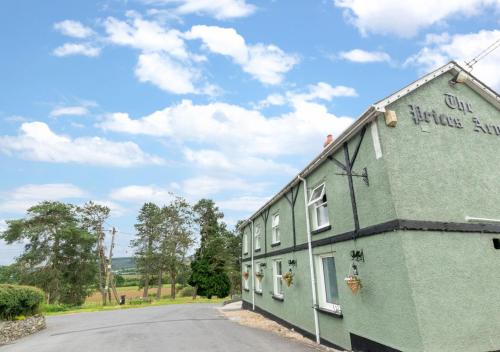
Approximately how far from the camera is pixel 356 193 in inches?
319

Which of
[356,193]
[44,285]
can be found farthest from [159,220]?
[356,193]

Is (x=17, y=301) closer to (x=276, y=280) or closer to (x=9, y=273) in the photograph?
(x=276, y=280)

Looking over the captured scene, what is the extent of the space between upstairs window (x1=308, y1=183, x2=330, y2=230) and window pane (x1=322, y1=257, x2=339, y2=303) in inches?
48.3

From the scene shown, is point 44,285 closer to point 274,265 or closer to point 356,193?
point 274,265

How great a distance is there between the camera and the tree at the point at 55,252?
36.5 meters

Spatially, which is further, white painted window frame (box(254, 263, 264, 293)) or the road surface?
white painted window frame (box(254, 263, 264, 293))

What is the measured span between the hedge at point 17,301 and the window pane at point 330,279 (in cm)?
1408

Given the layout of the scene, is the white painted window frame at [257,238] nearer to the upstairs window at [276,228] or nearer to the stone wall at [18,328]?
the upstairs window at [276,228]

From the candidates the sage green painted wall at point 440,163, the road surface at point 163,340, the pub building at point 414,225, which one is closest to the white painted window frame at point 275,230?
the road surface at point 163,340

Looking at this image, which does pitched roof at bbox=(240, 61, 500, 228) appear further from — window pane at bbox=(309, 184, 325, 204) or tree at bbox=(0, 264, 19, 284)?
tree at bbox=(0, 264, 19, 284)

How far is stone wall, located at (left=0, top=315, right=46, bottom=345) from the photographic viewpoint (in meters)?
12.9

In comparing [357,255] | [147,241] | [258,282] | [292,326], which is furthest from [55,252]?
[357,255]

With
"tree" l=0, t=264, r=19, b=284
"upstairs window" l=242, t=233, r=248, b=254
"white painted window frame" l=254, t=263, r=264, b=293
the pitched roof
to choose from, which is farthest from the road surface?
"tree" l=0, t=264, r=19, b=284

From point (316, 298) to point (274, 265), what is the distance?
560 cm
